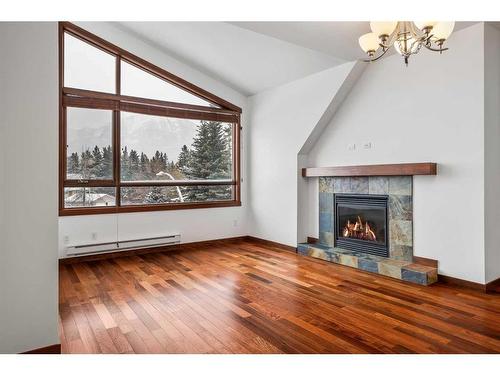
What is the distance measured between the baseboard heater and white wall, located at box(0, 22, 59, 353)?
2.69m

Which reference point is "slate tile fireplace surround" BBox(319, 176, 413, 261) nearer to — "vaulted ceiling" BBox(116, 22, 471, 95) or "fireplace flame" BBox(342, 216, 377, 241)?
"fireplace flame" BBox(342, 216, 377, 241)

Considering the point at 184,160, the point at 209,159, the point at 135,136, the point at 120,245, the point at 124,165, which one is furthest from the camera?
the point at 209,159

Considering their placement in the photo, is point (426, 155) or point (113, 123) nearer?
point (426, 155)

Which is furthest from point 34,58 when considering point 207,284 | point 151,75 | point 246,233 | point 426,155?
point 246,233

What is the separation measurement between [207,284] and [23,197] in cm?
210

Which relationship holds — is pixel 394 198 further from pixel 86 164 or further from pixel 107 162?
pixel 86 164

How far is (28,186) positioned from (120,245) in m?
3.06

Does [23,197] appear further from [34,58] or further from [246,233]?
[246,233]

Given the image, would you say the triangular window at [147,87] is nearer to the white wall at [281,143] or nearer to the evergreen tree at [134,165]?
the evergreen tree at [134,165]

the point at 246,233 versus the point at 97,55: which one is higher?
the point at 97,55

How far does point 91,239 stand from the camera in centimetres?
477

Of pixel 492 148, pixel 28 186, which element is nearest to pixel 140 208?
pixel 28 186

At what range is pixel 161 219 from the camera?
17.6 ft

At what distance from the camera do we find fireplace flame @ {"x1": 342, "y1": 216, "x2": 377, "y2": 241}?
4.50m
